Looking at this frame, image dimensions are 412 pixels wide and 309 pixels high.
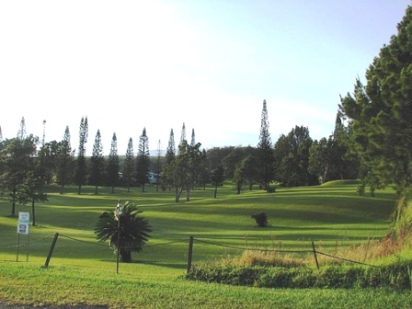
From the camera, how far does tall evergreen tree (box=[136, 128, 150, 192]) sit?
4867 inches

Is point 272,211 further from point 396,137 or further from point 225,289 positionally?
point 225,289

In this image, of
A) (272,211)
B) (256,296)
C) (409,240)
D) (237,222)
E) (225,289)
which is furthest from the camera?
(272,211)

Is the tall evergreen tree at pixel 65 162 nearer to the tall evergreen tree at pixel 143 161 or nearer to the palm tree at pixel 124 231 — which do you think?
the tall evergreen tree at pixel 143 161

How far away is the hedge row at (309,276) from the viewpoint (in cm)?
1098

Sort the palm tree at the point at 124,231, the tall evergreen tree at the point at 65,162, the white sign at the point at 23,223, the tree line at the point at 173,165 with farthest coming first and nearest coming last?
the tall evergreen tree at the point at 65,162 → the tree line at the point at 173,165 → the palm tree at the point at 124,231 → the white sign at the point at 23,223

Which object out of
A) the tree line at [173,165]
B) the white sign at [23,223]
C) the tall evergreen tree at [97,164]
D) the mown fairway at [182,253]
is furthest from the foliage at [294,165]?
the white sign at [23,223]

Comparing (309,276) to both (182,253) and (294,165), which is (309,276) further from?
(294,165)

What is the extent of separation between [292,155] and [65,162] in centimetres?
5086

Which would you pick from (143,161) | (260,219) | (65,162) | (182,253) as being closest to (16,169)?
(260,219)

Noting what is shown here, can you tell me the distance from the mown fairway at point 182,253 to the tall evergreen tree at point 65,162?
41.7m

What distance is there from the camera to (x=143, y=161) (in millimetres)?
125938

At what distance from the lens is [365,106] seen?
2747cm

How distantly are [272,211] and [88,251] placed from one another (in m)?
26.8

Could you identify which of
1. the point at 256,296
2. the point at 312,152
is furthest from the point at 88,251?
the point at 312,152
